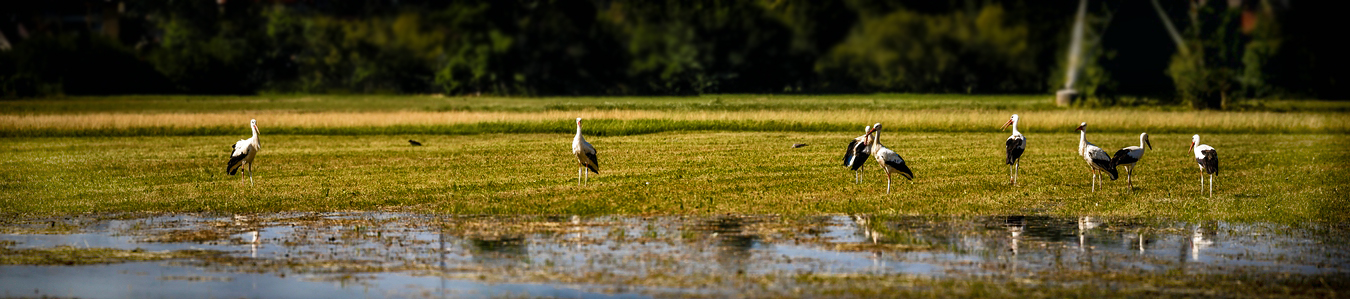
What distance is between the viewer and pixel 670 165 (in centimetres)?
2745

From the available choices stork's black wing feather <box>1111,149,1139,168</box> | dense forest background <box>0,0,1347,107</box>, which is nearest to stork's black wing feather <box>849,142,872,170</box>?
stork's black wing feather <box>1111,149,1139,168</box>

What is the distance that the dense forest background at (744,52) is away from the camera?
48.3 meters

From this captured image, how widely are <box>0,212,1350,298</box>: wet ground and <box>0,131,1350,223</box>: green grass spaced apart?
147 centimetres

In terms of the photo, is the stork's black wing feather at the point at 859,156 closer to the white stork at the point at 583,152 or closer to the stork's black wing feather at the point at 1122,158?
the stork's black wing feather at the point at 1122,158

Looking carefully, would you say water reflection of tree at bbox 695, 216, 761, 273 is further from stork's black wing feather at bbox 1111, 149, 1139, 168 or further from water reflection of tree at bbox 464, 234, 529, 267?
stork's black wing feather at bbox 1111, 149, 1139, 168

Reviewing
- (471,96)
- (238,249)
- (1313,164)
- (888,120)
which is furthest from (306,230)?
(471,96)

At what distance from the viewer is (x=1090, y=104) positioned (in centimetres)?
5806

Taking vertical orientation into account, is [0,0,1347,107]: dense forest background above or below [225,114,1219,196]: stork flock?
above

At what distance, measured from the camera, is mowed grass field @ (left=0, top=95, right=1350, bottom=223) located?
1989cm

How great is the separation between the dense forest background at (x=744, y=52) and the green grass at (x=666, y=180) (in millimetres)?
11442

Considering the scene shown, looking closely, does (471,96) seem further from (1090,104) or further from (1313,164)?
(1313,164)

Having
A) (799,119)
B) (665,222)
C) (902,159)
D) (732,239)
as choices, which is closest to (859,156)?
(902,159)

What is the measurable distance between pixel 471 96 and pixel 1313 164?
180 ft

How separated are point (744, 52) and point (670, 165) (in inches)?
1115
